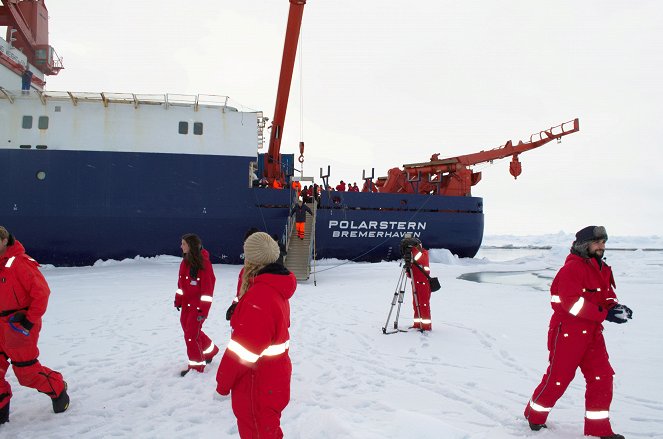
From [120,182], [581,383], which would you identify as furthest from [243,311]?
[120,182]

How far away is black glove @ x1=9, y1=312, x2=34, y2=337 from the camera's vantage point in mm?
3072

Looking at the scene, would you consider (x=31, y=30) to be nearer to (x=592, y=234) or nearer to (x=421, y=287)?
(x=421, y=287)

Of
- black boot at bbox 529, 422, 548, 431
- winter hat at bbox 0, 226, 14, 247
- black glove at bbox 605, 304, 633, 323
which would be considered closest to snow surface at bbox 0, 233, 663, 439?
black boot at bbox 529, 422, 548, 431

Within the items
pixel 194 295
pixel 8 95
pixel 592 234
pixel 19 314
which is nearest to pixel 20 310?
pixel 19 314

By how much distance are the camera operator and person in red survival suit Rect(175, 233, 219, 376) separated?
9.51ft

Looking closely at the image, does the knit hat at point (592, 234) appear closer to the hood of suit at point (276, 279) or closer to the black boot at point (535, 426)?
the black boot at point (535, 426)

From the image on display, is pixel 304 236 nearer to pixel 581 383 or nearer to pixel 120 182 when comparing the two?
pixel 120 182

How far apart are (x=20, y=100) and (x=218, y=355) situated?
14096mm

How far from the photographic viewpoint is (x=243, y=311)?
7.02ft

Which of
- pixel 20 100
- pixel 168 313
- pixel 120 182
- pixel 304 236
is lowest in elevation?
pixel 168 313

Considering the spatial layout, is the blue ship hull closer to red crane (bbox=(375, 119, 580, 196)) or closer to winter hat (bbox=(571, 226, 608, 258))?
red crane (bbox=(375, 119, 580, 196))

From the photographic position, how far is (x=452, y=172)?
57.4 feet

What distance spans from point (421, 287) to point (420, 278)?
0.14 metres

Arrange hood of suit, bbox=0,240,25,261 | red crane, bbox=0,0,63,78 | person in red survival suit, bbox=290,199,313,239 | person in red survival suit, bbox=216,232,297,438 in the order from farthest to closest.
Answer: red crane, bbox=0,0,63,78 → person in red survival suit, bbox=290,199,313,239 → hood of suit, bbox=0,240,25,261 → person in red survival suit, bbox=216,232,297,438
